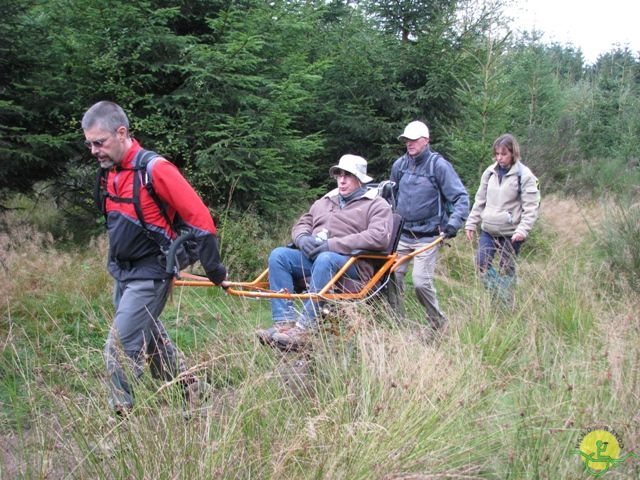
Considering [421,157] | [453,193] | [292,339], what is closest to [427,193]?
[453,193]

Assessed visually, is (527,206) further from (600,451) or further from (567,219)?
(567,219)

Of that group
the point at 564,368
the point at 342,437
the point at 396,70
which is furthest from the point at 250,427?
the point at 396,70

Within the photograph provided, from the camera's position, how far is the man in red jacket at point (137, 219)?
3.45 metres

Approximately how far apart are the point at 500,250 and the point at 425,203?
935 mm

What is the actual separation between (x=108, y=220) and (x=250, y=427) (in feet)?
5.28

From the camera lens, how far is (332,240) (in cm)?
481

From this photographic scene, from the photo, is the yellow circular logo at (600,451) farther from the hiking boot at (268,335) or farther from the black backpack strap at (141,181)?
the black backpack strap at (141,181)

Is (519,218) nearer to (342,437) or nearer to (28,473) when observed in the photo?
(342,437)

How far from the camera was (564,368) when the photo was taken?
11.5 ft

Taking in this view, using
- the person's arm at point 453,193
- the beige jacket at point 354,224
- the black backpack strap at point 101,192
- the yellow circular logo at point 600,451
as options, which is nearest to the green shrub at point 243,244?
the beige jacket at point 354,224

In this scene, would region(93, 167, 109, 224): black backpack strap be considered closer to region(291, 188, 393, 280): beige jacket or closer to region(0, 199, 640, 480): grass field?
region(0, 199, 640, 480): grass field

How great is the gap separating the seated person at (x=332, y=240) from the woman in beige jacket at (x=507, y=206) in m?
1.39

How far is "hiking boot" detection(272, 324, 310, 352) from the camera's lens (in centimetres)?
355

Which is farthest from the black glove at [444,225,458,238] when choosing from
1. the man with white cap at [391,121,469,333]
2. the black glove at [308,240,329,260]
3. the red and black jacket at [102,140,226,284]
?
the red and black jacket at [102,140,226,284]
